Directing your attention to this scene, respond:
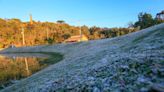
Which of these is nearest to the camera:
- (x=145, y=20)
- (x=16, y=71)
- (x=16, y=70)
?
(x=16, y=71)

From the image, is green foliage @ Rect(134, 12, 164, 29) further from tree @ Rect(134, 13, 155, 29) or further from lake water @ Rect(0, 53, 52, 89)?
lake water @ Rect(0, 53, 52, 89)

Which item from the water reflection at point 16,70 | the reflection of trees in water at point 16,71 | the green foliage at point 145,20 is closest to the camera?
the water reflection at point 16,70

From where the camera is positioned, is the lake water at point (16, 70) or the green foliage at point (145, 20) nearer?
the lake water at point (16, 70)

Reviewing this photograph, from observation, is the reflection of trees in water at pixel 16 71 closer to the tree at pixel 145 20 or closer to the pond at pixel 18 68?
the pond at pixel 18 68

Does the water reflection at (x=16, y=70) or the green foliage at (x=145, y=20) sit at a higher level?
the green foliage at (x=145, y=20)

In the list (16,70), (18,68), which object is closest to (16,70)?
(16,70)

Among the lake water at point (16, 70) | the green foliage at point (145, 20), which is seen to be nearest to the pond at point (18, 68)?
the lake water at point (16, 70)

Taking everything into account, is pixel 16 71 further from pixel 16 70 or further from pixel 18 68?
pixel 18 68

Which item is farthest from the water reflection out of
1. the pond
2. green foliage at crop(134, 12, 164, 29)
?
green foliage at crop(134, 12, 164, 29)

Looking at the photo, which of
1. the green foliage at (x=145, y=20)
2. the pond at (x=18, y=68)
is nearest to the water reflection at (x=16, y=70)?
the pond at (x=18, y=68)

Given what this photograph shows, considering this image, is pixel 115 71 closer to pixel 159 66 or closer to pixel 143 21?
pixel 159 66

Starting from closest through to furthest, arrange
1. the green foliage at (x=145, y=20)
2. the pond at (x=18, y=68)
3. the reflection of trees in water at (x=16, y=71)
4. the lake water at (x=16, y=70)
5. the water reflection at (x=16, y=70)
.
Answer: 1. the lake water at (x=16, y=70)
2. the water reflection at (x=16, y=70)
3. the pond at (x=18, y=68)
4. the reflection of trees in water at (x=16, y=71)
5. the green foliage at (x=145, y=20)

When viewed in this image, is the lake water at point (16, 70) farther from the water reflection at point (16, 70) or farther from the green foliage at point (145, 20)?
the green foliage at point (145, 20)

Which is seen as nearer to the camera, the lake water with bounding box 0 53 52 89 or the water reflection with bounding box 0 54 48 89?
the lake water with bounding box 0 53 52 89
